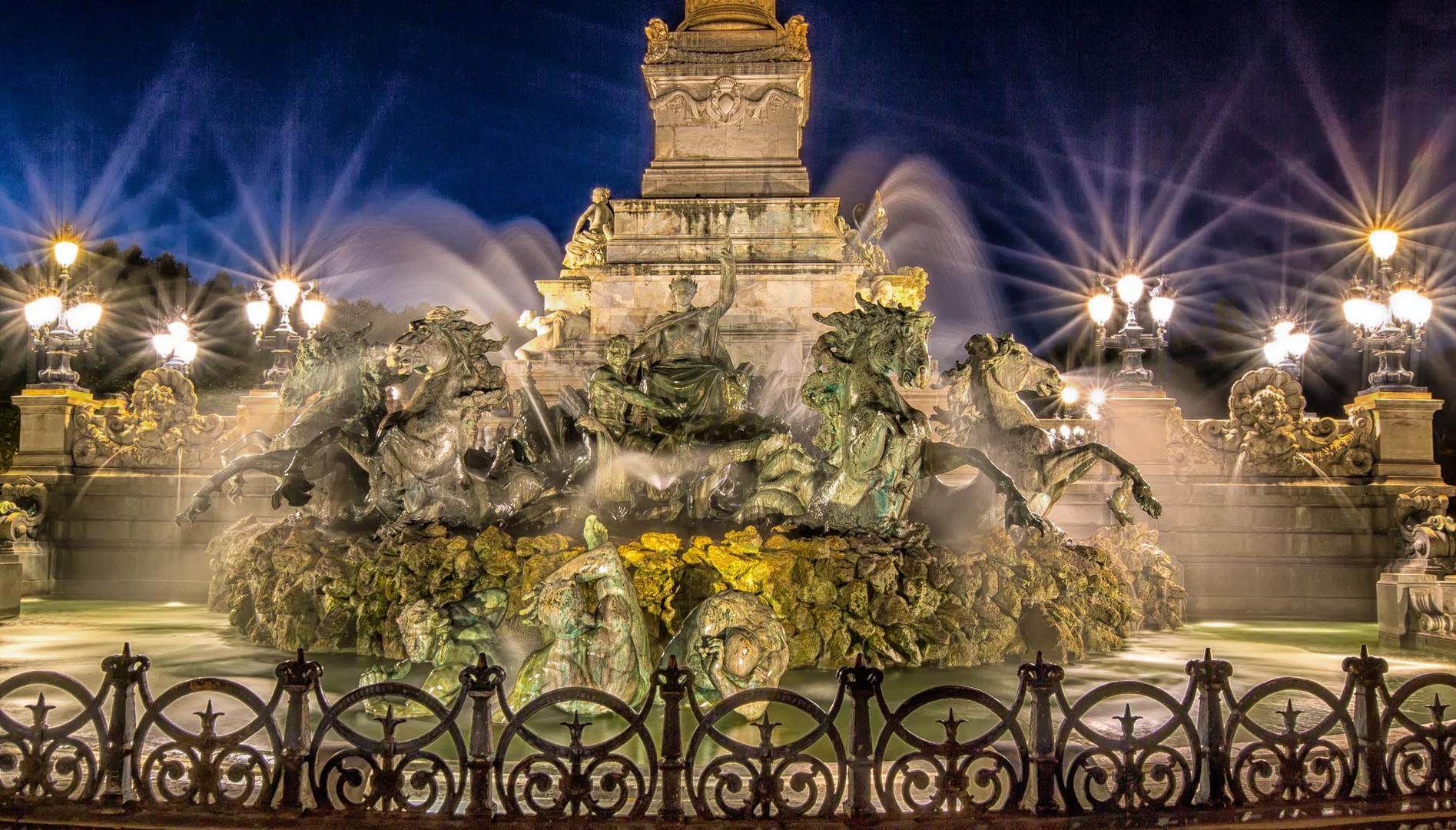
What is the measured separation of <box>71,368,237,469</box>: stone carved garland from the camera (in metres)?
17.2

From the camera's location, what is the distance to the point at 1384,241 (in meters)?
14.1

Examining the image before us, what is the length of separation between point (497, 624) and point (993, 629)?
14.7 ft

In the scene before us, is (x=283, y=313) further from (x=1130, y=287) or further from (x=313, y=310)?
(x=1130, y=287)

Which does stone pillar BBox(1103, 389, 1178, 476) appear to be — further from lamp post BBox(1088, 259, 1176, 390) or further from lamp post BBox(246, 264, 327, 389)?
lamp post BBox(246, 264, 327, 389)

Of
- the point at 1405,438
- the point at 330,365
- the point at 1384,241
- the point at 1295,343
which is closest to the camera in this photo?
the point at 330,365

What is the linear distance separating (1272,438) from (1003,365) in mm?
6755

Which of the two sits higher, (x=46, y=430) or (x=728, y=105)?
(x=728, y=105)

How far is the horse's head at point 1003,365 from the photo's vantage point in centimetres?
1162

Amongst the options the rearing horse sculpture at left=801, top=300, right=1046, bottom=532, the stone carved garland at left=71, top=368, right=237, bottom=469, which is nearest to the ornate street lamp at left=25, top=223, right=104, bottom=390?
the stone carved garland at left=71, top=368, right=237, bottom=469

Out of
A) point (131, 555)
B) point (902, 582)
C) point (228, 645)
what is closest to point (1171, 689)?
point (902, 582)

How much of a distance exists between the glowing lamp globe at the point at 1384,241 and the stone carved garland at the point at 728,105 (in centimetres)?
877

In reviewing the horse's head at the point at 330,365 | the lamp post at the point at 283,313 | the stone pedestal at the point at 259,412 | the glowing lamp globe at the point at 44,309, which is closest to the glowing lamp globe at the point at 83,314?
the glowing lamp globe at the point at 44,309

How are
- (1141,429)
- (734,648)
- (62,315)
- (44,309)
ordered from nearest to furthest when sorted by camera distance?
(734,648) → (44,309) → (1141,429) → (62,315)

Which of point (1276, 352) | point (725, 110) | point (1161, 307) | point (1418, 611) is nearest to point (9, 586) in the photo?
point (725, 110)
